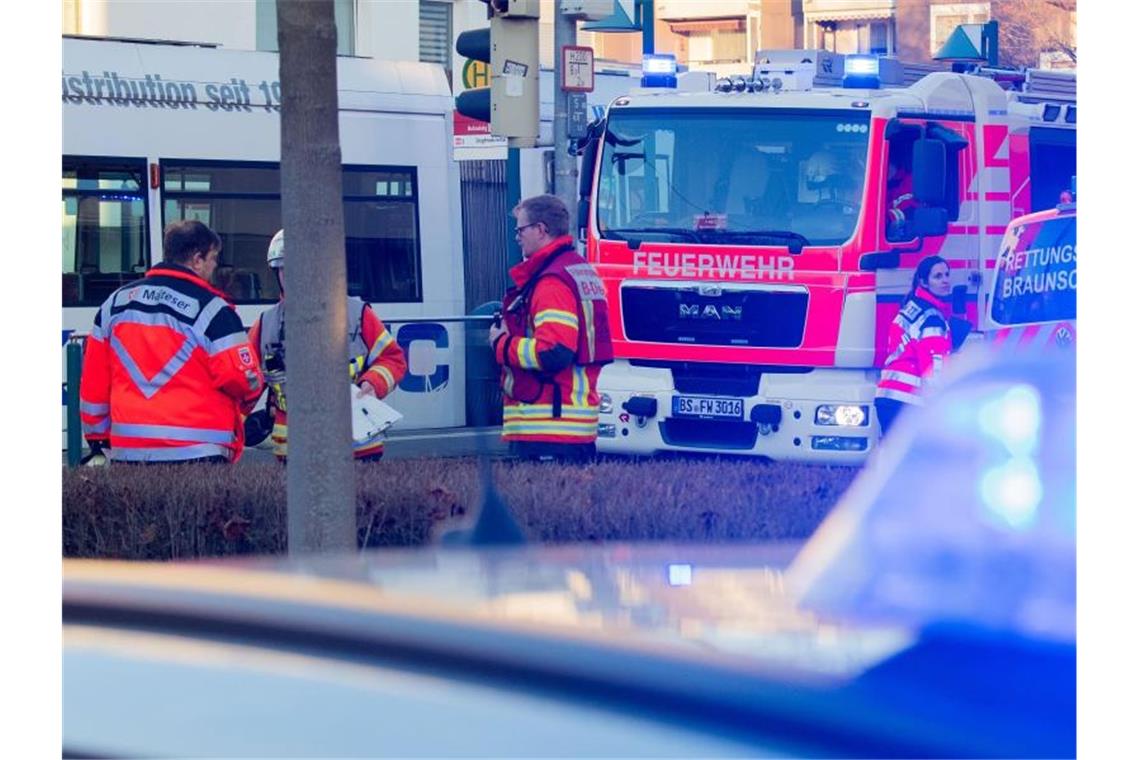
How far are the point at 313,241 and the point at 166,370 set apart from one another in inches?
72.9

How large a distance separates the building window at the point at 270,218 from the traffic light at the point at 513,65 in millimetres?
3582

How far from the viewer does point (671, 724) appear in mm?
1562

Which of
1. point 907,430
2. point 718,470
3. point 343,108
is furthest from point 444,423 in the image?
point 907,430

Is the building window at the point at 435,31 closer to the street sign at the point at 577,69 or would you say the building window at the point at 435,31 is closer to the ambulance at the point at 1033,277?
the street sign at the point at 577,69

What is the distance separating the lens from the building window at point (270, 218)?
13305 millimetres

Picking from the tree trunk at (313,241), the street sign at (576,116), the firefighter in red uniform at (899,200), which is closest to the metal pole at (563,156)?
the street sign at (576,116)

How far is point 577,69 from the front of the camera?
12.0 meters

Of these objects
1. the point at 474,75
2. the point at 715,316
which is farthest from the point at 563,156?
the point at 715,316

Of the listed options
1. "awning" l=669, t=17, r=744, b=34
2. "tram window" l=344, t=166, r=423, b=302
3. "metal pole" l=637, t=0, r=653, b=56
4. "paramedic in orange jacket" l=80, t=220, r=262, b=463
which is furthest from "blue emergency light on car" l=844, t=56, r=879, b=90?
"awning" l=669, t=17, r=744, b=34

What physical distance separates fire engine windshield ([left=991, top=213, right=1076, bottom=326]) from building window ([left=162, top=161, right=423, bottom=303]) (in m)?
4.90

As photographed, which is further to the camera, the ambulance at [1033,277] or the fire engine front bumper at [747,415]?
the fire engine front bumper at [747,415]

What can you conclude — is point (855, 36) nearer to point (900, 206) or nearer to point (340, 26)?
point (340, 26)

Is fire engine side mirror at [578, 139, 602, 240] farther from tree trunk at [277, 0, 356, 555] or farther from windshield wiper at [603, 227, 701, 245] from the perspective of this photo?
tree trunk at [277, 0, 356, 555]
